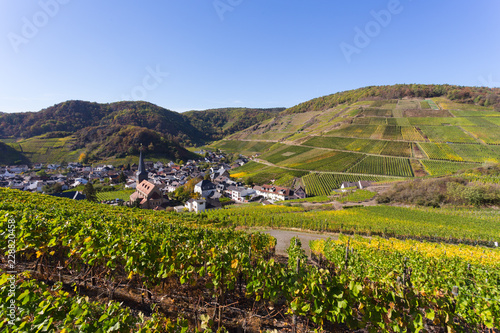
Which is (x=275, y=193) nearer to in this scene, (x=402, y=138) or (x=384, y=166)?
(x=384, y=166)

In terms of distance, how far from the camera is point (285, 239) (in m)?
21.2

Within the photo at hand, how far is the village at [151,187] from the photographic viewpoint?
51.6 meters

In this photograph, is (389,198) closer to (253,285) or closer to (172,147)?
(253,285)

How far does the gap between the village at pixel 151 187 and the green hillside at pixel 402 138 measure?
15.7 meters

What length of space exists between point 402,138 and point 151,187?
92998 mm

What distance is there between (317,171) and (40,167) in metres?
125

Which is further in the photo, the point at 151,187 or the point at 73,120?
the point at 73,120

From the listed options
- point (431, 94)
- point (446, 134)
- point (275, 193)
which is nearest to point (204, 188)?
point (275, 193)

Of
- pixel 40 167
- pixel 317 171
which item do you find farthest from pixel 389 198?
pixel 40 167

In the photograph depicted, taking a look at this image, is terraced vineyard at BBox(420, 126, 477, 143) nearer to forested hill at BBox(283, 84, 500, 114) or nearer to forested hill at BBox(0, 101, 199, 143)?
forested hill at BBox(283, 84, 500, 114)

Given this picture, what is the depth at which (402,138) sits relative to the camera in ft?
268

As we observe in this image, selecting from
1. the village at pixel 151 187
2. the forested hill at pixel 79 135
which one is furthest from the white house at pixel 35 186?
the forested hill at pixel 79 135

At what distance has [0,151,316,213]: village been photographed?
2031 inches

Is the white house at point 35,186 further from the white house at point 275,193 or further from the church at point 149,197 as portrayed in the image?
the white house at point 275,193
